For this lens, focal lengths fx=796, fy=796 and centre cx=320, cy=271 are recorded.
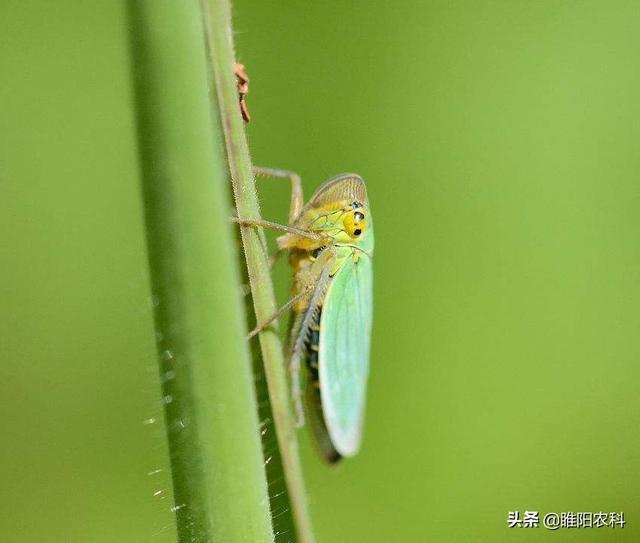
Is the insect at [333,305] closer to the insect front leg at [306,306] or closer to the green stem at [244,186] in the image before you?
the insect front leg at [306,306]

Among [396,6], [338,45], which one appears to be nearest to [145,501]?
[338,45]

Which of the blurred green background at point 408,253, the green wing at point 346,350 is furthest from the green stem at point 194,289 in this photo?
the blurred green background at point 408,253

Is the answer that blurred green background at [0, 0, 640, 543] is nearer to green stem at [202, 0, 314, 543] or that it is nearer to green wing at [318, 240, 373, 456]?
green wing at [318, 240, 373, 456]

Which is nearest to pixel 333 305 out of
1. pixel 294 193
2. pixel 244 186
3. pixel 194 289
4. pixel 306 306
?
pixel 306 306

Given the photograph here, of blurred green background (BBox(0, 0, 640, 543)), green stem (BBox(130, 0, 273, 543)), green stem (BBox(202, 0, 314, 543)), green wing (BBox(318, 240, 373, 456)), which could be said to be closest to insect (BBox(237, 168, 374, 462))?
green wing (BBox(318, 240, 373, 456))

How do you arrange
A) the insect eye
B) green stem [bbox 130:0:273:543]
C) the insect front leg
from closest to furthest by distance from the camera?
green stem [bbox 130:0:273:543] → the insect front leg → the insect eye

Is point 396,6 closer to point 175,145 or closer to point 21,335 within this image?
point 21,335
